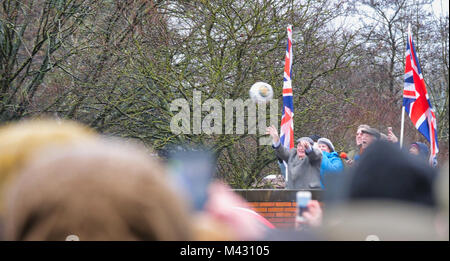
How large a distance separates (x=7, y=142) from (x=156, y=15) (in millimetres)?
11433

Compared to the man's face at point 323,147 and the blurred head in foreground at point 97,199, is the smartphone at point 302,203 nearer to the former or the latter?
the blurred head in foreground at point 97,199

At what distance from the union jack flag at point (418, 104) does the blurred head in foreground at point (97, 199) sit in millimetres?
6959

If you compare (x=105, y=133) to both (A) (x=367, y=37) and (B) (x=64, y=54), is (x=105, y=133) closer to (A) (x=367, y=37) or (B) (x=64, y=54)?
(B) (x=64, y=54)

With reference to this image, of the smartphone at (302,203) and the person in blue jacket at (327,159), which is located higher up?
the person in blue jacket at (327,159)

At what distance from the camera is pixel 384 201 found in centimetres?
188

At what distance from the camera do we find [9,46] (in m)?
13.1

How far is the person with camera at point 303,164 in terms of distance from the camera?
7.09 meters

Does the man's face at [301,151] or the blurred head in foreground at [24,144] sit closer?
the blurred head in foreground at [24,144]

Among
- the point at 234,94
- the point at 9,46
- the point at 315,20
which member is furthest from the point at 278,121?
the point at 9,46

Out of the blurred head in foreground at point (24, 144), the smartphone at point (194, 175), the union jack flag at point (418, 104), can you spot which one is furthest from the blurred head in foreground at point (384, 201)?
the union jack flag at point (418, 104)

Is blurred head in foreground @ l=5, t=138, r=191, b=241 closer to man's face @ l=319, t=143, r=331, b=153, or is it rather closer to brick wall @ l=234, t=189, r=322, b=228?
man's face @ l=319, t=143, r=331, b=153

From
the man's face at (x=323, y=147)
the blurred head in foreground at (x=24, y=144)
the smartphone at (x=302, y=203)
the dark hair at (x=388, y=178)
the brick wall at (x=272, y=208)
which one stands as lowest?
the brick wall at (x=272, y=208)

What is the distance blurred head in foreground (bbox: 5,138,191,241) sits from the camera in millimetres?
1468

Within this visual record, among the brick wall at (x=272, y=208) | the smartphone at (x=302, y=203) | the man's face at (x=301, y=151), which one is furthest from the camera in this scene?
the brick wall at (x=272, y=208)
